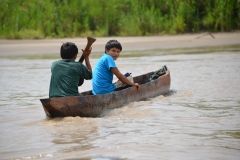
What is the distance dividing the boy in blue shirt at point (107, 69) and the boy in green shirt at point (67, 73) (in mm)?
613

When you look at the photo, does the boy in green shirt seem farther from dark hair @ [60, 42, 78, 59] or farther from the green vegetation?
the green vegetation

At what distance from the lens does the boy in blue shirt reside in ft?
27.0

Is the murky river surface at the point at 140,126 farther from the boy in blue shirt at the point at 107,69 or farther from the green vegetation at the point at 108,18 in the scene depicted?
the green vegetation at the point at 108,18

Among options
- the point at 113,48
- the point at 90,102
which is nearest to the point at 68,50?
the point at 90,102

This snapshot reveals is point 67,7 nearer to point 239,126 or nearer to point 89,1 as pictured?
point 89,1

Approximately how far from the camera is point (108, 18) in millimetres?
21953

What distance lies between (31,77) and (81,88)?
2.14m

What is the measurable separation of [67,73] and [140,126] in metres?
1.31

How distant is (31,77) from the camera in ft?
42.8

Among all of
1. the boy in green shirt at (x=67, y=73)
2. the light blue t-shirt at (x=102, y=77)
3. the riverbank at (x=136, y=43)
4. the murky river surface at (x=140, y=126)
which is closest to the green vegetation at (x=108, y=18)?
the riverbank at (x=136, y=43)

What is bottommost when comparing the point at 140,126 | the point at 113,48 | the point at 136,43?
the point at 140,126

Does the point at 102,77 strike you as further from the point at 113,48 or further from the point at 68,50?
the point at 68,50

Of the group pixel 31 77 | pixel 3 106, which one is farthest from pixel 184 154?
pixel 31 77

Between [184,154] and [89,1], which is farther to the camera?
[89,1]
